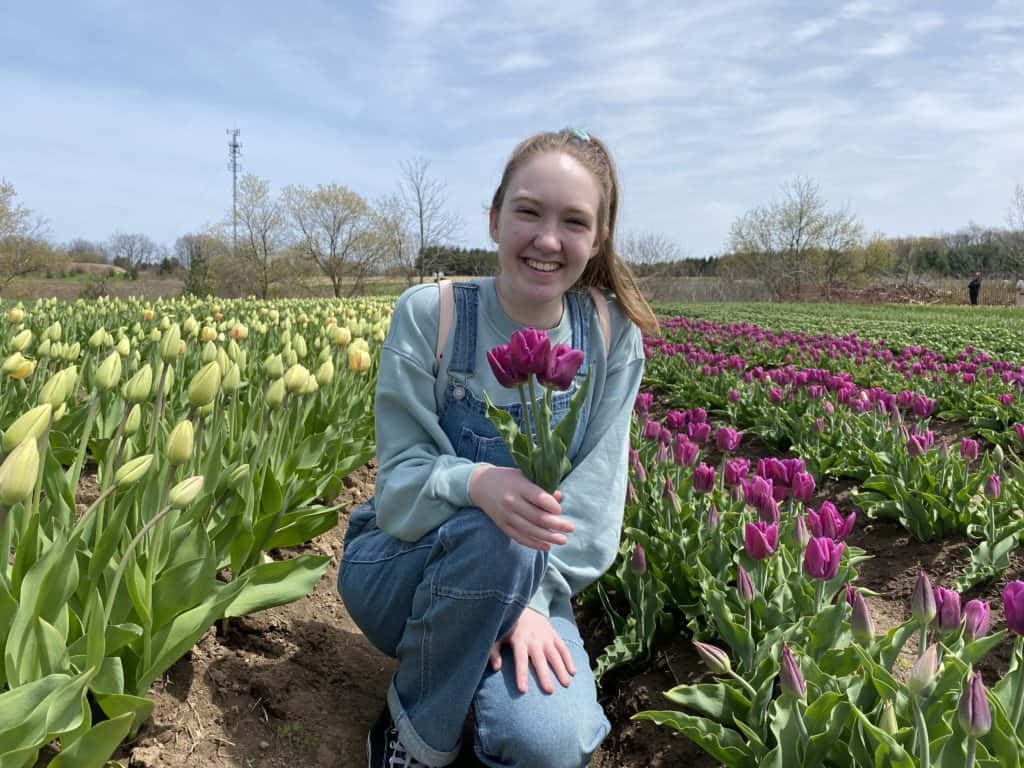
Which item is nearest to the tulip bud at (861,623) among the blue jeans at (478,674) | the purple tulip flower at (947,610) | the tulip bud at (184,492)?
the purple tulip flower at (947,610)

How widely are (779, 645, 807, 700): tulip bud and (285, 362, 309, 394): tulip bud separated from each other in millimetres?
1584

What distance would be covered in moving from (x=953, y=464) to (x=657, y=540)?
6.02 feet

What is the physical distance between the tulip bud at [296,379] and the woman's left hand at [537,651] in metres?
1.02

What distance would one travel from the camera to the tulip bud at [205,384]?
1.84 m

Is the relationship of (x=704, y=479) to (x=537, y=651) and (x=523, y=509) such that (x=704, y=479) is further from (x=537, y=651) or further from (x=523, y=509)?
(x=523, y=509)

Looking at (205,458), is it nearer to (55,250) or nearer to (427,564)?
(427,564)

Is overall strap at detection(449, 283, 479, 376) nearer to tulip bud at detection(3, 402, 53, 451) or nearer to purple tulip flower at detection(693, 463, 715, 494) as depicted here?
purple tulip flower at detection(693, 463, 715, 494)

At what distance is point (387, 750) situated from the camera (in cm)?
175

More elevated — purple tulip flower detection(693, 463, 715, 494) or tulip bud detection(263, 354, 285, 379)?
tulip bud detection(263, 354, 285, 379)

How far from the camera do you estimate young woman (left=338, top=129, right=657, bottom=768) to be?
5.37 ft

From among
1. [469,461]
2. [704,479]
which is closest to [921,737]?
[469,461]

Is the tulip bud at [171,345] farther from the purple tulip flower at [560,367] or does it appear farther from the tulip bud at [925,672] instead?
the tulip bud at [925,672]

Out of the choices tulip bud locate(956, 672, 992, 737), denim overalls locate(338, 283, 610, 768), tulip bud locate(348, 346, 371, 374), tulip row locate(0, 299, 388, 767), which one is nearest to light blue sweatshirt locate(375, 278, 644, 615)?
denim overalls locate(338, 283, 610, 768)

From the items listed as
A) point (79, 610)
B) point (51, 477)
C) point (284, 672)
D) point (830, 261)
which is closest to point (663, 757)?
point (284, 672)
